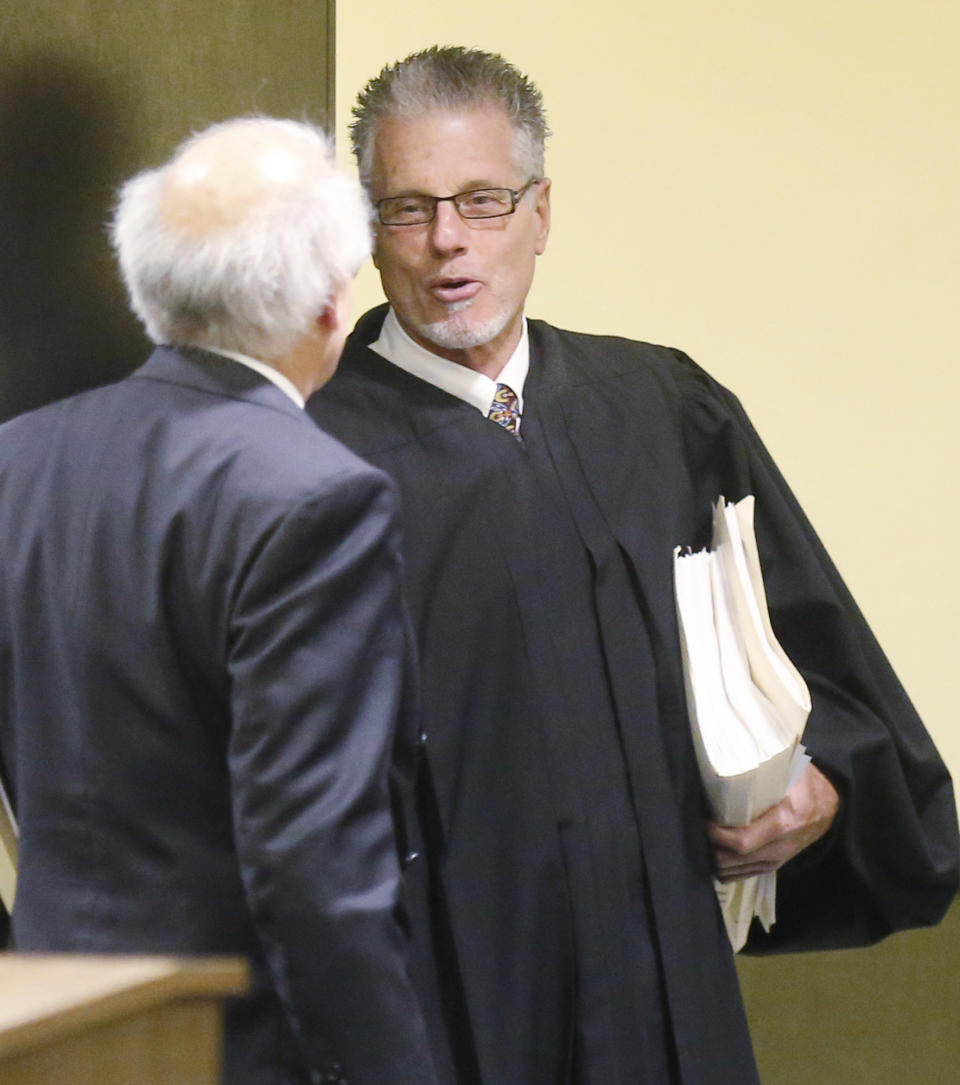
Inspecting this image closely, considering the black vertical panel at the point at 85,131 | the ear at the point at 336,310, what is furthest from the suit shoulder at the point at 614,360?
the ear at the point at 336,310

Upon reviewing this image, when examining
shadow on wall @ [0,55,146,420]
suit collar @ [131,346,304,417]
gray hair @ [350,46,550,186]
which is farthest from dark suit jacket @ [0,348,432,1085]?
gray hair @ [350,46,550,186]

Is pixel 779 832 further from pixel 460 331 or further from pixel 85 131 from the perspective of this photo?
pixel 85 131

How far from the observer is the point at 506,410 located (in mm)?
2273

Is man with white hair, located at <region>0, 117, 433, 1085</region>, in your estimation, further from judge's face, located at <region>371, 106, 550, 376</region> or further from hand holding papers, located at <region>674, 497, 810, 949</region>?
hand holding papers, located at <region>674, 497, 810, 949</region>

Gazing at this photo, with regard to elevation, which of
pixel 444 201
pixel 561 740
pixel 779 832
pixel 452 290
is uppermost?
pixel 444 201

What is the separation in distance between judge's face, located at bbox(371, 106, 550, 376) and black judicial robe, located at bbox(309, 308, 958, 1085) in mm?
78

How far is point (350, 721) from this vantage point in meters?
1.49

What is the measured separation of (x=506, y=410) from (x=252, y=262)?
75 cm

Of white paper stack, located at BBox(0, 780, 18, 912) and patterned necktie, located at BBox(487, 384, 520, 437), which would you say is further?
patterned necktie, located at BBox(487, 384, 520, 437)

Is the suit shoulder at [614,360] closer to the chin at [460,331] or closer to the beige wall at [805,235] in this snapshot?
the chin at [460,331]

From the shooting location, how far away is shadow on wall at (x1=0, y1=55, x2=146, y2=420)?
6.82 feet

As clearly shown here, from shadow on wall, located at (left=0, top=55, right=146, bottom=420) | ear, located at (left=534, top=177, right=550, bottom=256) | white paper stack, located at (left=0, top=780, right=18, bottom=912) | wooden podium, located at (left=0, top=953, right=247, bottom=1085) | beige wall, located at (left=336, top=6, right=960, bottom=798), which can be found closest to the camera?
wooden podium, located at (left=0, top=953, right=247, bottom=1085)

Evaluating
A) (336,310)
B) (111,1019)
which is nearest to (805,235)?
(336,310)

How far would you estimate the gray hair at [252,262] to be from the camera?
1571 mm
